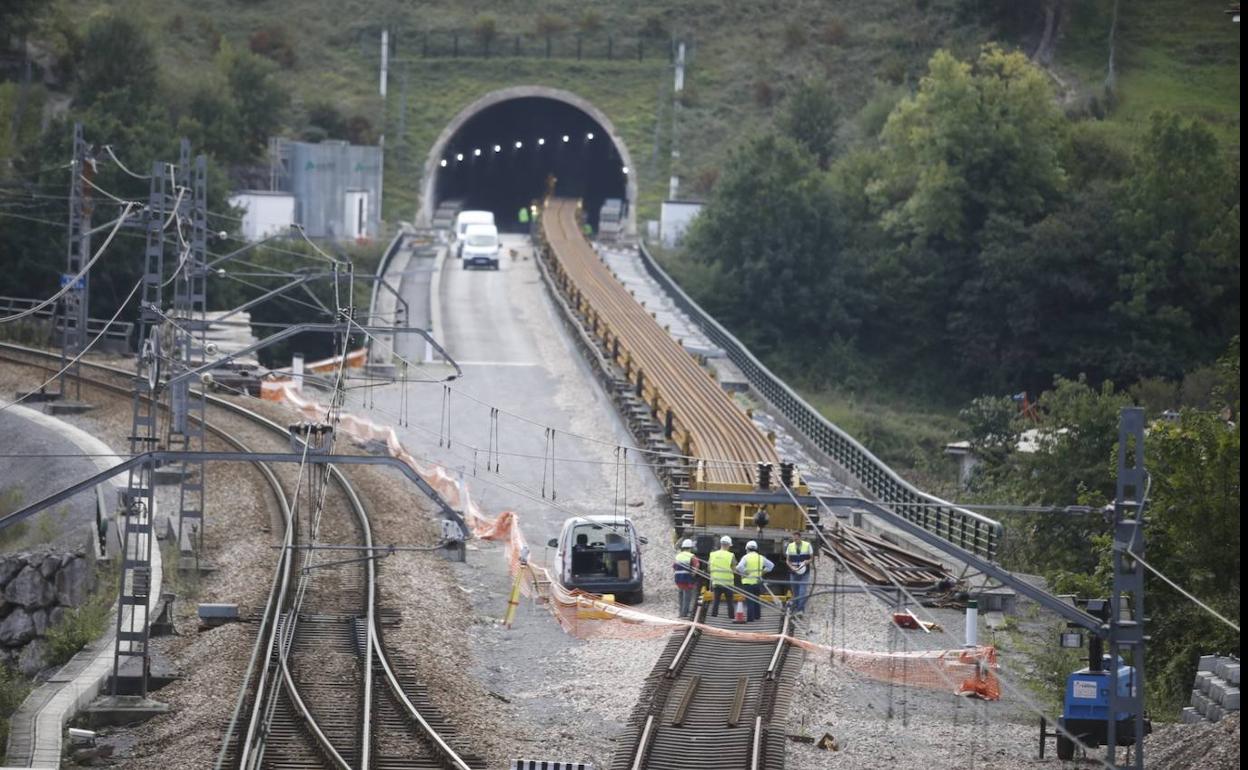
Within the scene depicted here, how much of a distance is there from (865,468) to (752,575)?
1501 cm

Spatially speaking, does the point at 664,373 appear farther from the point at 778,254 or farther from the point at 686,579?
the point at 778,254

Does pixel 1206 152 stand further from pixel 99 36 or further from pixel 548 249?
pixel 99 36

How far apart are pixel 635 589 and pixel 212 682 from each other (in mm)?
8158

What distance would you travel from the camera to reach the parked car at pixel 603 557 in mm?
30141

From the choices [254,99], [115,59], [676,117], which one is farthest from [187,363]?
[676,117]

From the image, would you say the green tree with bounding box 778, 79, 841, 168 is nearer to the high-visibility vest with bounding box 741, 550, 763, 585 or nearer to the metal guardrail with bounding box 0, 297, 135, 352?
the metal guardrail with bounding box 0, 297, 135, 352

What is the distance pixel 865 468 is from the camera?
41875 millimetres

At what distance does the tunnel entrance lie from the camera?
100750mm

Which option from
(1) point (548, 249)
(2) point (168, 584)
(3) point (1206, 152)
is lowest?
(2) point (168, 584)

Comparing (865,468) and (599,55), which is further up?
(599,55)

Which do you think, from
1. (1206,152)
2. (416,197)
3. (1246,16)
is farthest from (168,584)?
(416,197)

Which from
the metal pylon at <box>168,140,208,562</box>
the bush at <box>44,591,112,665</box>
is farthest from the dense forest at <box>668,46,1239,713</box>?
the bush at <box>44,591,112,665</box>

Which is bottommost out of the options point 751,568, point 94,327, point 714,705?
point 714,705

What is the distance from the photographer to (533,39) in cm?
10144
